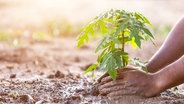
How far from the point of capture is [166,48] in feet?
11.7

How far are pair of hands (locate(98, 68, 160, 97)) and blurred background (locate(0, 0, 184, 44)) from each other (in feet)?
11.3

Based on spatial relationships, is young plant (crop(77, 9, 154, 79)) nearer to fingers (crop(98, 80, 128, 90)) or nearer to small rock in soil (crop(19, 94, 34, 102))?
fingers (crop(98, 80, 128, 90))

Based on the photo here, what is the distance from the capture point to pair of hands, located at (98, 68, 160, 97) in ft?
10.3

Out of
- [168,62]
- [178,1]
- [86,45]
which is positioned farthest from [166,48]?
[178,1]

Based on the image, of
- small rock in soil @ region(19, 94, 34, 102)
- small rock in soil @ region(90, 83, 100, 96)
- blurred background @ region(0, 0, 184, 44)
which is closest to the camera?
small rock in soil @ region(19, 94, 34, 102)

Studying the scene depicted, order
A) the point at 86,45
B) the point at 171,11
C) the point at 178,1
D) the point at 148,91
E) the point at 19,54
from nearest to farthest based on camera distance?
1. the point at 148,91
2. the point at 19,54
3. the point at 86,45
4. the point at 171,11
5. the point at 178,1

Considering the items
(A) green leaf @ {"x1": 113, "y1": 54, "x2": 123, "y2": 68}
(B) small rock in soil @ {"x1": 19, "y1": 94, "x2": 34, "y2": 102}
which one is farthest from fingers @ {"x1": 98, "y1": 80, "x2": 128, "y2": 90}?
(B) small rock in soil @ {"x1": 19, "y1": 94, "x2": 34, "y2": 102}

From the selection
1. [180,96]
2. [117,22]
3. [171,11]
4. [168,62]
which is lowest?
[180,96]

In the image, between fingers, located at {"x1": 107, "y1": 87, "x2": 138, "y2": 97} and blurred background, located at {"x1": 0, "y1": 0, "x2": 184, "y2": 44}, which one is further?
blurred background, located at {"x1": 0, "y1": 0, "x2": 184, "y2": 44}

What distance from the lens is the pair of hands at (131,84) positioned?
10.3 feet

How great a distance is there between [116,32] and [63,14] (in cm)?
588

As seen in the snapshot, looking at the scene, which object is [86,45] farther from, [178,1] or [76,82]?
[178,1]

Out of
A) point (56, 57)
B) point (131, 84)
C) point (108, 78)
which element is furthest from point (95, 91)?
point (56, 57)

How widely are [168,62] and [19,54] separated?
219 cm
